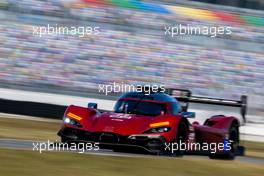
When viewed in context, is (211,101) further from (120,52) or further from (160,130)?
(120,52)

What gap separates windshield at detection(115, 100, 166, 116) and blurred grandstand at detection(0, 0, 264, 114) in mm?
11280

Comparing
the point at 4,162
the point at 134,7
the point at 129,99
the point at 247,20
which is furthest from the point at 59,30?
the point at 4,162

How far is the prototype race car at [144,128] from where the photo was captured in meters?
8.21

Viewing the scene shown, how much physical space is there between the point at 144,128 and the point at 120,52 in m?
14.0

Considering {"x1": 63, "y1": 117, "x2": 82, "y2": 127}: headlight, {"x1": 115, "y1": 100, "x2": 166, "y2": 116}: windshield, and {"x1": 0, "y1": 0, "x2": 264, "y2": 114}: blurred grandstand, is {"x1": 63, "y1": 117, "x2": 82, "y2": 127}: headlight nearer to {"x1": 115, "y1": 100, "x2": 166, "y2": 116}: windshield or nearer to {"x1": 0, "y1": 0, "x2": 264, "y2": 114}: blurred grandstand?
{"x1": 115, "y1": 100, "x2": 166, "y2": 116}: windshield

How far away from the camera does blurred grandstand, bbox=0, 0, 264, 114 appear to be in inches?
838

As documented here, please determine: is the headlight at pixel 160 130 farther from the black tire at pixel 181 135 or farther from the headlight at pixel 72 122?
the headlight at pixel 72 122

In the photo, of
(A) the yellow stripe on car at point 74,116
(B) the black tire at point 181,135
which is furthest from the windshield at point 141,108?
(A) the yellow stripe on car at point 74,116

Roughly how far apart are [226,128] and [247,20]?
1561cm

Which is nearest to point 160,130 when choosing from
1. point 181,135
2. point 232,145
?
point 181,135

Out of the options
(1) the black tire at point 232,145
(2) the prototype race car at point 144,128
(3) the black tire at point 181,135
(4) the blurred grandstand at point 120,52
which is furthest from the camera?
(4) the blurred grandstand at point 120,52

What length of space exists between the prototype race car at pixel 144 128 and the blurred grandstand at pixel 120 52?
11.4 metres

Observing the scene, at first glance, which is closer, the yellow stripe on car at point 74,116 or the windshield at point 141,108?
the yellow stripe on car at point 74,116

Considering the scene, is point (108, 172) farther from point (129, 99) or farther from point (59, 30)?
point (59, 30)
